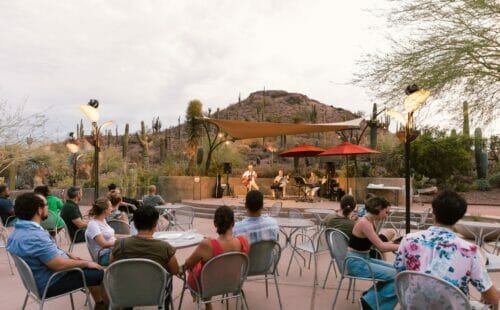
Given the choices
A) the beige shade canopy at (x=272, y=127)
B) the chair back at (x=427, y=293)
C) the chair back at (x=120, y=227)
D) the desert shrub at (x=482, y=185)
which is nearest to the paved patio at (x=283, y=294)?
the chair back at (x=120, y=227)

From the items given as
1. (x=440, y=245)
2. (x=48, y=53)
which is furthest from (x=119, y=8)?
(x=440, y=245)

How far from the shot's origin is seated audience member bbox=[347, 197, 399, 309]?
8.74 feet

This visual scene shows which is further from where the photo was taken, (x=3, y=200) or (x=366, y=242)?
(x=3, y=200)

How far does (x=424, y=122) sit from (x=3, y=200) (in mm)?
7915

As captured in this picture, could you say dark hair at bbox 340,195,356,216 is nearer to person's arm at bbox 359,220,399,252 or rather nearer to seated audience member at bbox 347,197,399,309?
seated audience member at bbox 347,197,399,309

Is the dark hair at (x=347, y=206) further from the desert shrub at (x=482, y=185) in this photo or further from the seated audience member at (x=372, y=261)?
the desert shrub at (x=482, y=185)

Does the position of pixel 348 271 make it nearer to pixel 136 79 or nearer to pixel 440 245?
pixel 440 245

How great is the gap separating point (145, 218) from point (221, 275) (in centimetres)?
68

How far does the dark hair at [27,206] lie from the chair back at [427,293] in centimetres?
256

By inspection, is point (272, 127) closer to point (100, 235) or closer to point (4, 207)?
point (4, 207)

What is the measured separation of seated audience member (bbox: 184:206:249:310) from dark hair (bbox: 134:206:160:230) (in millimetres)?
376

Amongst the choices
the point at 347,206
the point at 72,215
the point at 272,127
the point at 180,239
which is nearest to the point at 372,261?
the point at 347,206

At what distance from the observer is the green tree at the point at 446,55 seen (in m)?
6.05

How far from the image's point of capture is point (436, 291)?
1873 millimetres
